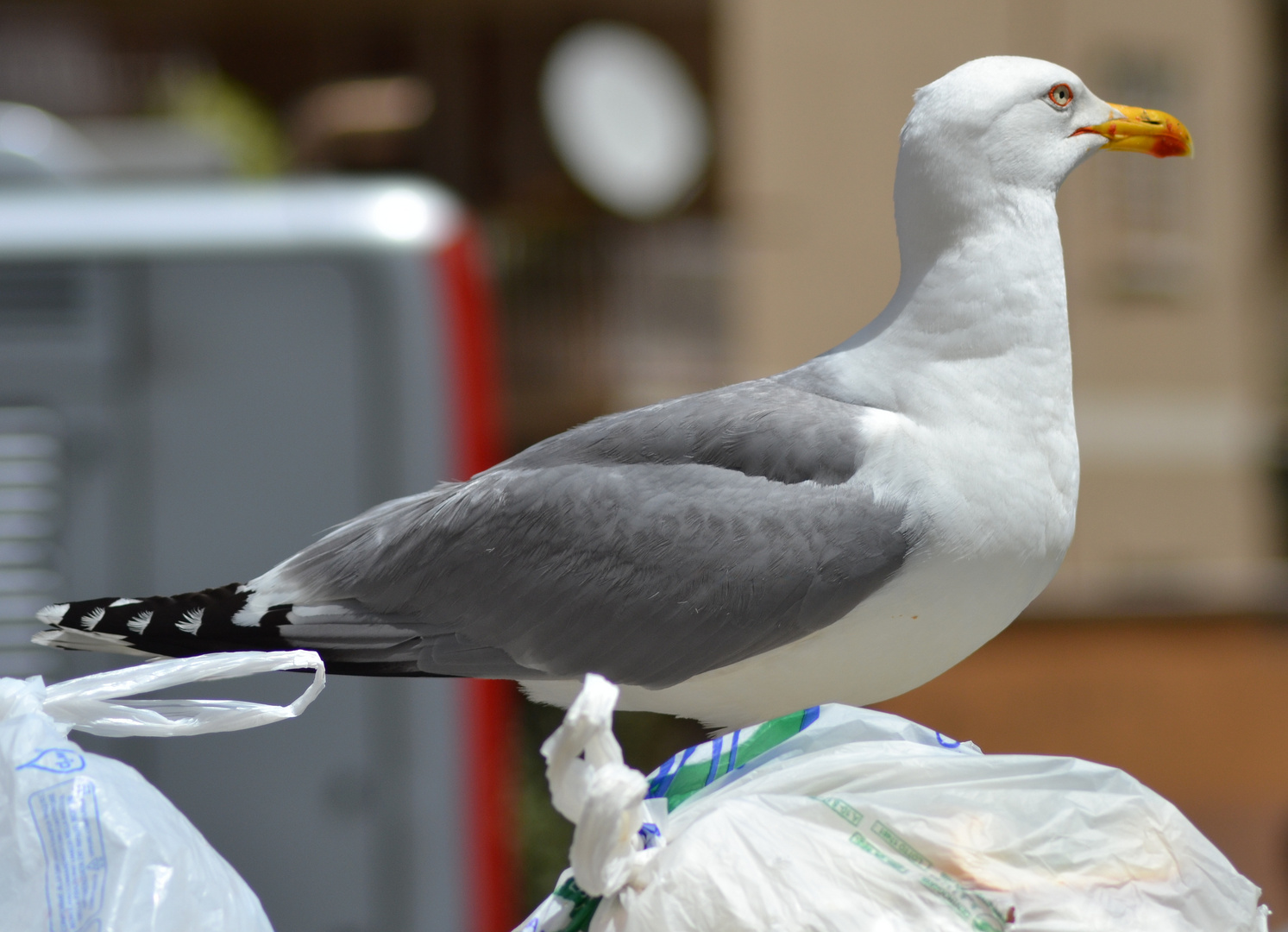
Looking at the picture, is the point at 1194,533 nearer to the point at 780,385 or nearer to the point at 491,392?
the point at 491,392

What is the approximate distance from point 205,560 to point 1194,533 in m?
10.7

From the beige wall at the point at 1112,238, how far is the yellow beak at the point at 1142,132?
28.4ft

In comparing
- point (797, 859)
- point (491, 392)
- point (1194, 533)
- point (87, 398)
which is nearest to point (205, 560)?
point (87, 398)

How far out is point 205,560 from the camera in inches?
146

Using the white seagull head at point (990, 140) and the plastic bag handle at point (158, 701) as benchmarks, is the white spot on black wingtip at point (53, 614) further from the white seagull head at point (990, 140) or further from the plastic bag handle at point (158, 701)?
the white seagull head at point (990, 140)

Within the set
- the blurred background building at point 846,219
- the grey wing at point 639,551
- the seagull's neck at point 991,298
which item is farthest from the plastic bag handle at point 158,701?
the blurred background building at point 846,219

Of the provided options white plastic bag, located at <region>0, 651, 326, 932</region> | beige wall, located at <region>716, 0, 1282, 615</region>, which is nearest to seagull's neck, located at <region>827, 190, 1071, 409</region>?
white plastic bag, located at <region>0, 651, 326, 932</region>

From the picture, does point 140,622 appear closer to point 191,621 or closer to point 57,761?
point 191,621

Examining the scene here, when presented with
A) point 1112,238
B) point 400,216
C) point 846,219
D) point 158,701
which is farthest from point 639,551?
point 1112,238

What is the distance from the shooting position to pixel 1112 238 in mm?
11781

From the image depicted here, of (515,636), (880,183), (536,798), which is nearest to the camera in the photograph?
(515,636)

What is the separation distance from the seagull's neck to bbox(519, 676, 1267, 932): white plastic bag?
378mm

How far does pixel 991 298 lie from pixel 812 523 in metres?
0.28

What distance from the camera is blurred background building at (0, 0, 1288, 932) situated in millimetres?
9211
